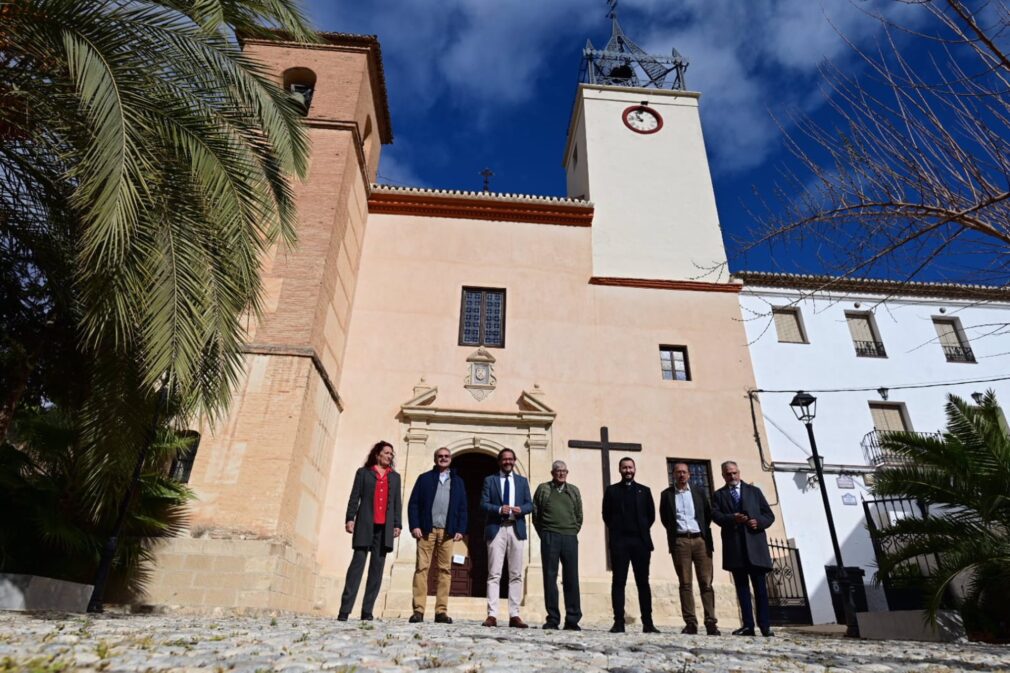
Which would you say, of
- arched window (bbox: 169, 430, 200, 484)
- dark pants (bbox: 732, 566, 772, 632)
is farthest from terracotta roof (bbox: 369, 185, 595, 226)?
dark pants (bbox: 732, 566, 772, 632)

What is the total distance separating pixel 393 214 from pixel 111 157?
977 centimetres

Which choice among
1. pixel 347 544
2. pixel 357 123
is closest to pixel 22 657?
pixel 347 544

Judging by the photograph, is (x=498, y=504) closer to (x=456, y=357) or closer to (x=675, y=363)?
(x=456, y=357)

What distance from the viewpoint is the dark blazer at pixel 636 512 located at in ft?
20.6

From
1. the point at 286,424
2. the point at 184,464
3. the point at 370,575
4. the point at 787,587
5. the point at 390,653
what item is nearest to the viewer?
the point at 390,653

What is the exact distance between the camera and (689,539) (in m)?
6.39

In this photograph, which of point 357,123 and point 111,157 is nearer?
point 111,157

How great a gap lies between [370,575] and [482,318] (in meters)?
7.58

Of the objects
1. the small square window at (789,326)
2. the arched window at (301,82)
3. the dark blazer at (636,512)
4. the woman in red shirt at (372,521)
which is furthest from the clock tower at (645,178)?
the woman in red shirt at (372,521)

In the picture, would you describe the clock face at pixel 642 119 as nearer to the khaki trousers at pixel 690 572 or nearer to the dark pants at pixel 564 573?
the khaki trousers at pixel 690 572

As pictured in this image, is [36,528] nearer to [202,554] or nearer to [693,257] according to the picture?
[202,554]

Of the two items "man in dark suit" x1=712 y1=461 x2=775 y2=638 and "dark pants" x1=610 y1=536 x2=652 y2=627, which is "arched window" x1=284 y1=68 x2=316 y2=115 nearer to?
"dark pants" x1=610 y1=536 x2=652 y2=627

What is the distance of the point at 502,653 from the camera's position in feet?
11.3

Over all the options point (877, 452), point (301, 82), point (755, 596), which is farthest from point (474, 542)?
point (301, 82)
